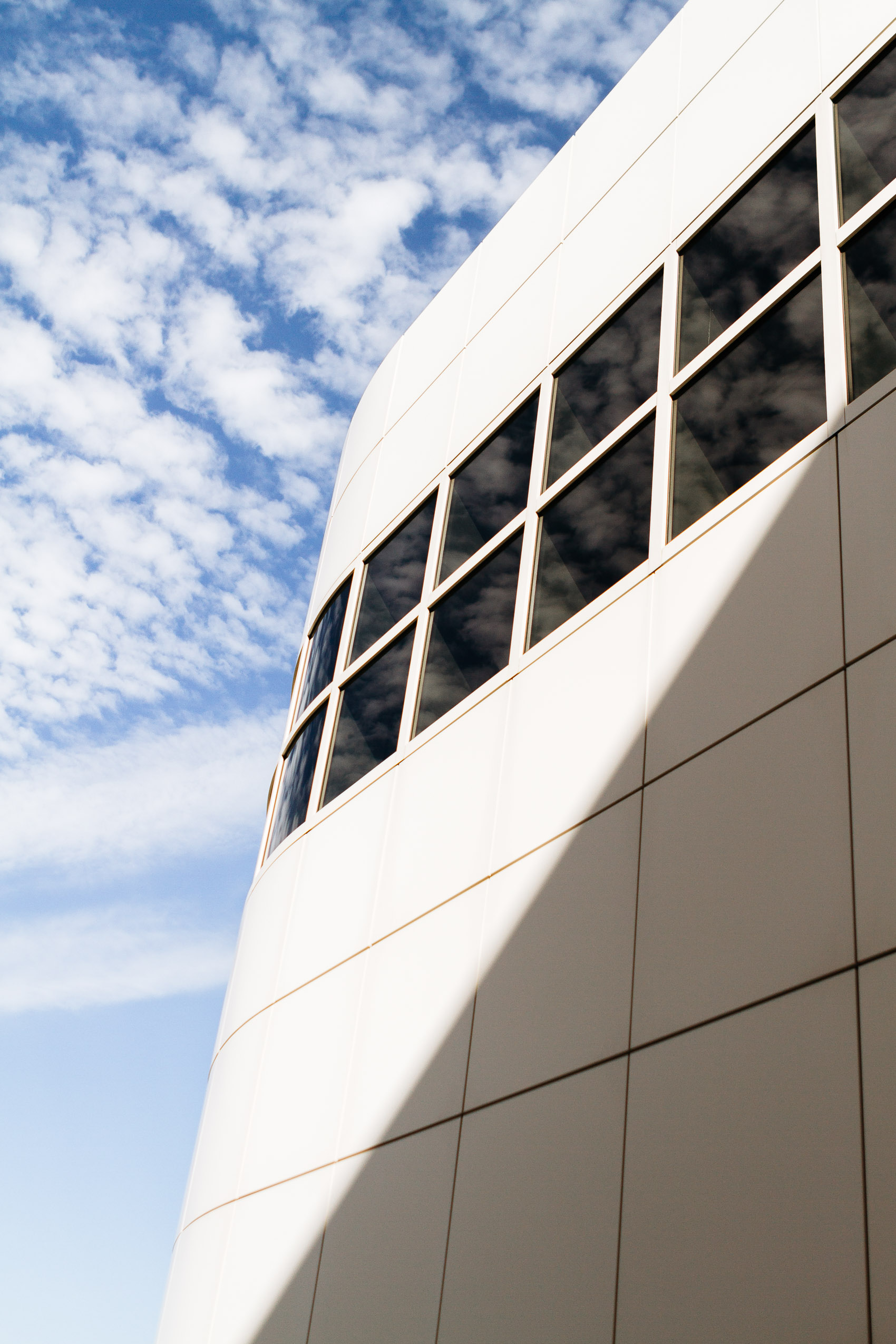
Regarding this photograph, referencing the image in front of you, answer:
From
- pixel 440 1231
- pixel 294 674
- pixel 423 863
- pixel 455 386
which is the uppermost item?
pixel 455 386

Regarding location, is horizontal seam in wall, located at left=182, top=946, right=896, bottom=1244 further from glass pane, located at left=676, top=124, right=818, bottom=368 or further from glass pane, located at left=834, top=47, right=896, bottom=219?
glass pane, located at left=834, top=47, right=896, bottom=219

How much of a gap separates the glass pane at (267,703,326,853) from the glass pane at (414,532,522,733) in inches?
92.5

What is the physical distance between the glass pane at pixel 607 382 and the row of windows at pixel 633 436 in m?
0.02

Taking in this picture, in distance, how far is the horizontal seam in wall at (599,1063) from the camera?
6.22 m

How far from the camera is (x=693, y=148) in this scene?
11.6 m

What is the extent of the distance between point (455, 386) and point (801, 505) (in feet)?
23.8

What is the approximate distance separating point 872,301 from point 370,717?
6.77 metres

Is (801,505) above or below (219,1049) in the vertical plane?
above

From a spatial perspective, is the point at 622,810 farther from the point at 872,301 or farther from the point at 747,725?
the point at 872,301

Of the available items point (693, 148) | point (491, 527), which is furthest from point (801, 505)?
point (693, 148)

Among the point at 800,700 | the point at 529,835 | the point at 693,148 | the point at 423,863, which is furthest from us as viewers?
the point at 693,148

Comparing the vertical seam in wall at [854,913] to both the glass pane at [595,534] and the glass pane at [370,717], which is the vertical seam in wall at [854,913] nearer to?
the glass pane at [595,534]

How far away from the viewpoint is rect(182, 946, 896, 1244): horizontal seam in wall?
20.4ft

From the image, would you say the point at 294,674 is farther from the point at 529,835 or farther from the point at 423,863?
the point at 529,835
